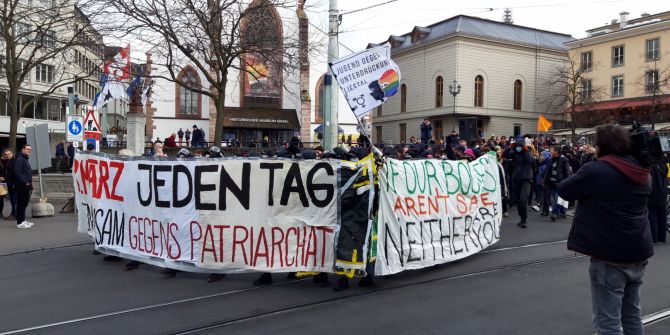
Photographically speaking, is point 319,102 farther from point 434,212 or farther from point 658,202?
A: point 434,212

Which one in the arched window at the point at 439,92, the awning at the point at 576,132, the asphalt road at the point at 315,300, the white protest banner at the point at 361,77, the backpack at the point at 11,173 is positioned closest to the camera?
the asphalt road at the point at 315,300

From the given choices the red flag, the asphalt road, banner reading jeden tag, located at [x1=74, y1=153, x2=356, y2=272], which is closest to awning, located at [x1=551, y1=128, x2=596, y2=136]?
the red flag

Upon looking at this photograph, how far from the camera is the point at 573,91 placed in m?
42.9

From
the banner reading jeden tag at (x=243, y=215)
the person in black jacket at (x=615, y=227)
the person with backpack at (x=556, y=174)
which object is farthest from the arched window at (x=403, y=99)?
the person in black jacket at (x=615, y=227)

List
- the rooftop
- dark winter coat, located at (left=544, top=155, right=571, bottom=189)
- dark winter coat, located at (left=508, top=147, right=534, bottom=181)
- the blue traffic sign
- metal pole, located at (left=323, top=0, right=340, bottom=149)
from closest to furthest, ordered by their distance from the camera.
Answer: dark winter coat, located at (left=508, top=147, right=534, bottom=181) → dark winter coat, located at (left=544, top=155, right=571, bottom=189) → the blue traffic sign → metal pole, located at (left=323, top=0, right=340, bottom=149) → the rooftop

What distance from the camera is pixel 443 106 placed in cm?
4506

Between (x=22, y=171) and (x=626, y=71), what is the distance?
1763 inches

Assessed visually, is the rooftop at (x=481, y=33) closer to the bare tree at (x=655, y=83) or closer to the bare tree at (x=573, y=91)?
the bare tree at (x=573, y=91)

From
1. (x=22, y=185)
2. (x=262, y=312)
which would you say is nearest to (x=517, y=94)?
(x=22, y=185)

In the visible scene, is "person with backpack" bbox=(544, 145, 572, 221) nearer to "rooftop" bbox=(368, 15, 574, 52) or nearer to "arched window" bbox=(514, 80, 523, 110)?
"rooftop" bbox=(368, 15, 574, 52)

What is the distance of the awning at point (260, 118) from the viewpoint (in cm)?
4168

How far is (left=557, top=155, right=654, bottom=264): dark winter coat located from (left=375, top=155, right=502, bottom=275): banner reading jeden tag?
3067 millimetres

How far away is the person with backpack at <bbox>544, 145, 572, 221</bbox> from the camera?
12.4m

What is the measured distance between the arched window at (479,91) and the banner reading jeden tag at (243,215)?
134 ft
